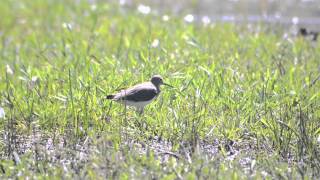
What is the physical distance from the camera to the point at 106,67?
7070 millimetres

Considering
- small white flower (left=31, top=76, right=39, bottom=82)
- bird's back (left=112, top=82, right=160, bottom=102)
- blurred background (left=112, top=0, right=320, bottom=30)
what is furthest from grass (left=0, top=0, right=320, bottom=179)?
blurred background (left=112, top=0, right=320, bottom=30)

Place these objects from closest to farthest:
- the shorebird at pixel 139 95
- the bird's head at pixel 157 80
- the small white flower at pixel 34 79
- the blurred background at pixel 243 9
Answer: the shorebird at pixel 139 95 < the bird's head at pixel 157 80 < the small white flower at pixel 34 79 < the blurred background at pixel 243 9

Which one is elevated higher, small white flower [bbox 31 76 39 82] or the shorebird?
small white flower [bbox 31 76 39 82]

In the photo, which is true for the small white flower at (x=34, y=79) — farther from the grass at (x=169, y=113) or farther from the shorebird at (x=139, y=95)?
the shorebird at (x=139, y=95)

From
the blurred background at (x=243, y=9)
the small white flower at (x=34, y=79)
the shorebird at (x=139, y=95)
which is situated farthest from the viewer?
the blurred background at (x=243, y=9)

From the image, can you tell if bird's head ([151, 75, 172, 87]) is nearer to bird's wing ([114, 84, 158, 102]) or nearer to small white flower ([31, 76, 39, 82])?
bird's wing ([114, 84, 158, 102])

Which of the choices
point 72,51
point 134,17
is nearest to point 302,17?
point 134,17

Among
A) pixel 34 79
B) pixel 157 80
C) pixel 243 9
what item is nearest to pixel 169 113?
pixel 157 80

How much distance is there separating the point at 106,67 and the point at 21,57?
1690 mm

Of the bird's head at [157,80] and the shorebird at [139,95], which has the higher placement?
the bird's head at [157,80]

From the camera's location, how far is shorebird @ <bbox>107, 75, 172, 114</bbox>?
5828mm

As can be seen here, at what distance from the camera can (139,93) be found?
5906mm

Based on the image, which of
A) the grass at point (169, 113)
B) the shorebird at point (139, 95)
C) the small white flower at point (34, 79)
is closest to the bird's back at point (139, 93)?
the shorebird at point (139, 95)

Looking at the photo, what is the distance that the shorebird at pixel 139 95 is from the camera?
5.83 meters
